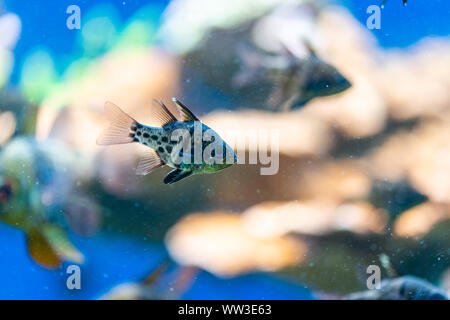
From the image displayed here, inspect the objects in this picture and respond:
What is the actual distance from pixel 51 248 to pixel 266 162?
3.75ft

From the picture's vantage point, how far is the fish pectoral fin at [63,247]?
2.38 meters

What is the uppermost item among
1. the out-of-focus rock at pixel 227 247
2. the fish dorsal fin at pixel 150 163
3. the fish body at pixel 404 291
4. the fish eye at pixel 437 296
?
the fish dorsal fin at pixel 150 163

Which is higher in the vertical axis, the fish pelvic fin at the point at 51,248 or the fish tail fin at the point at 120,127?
the fish tail fin at the point at 120,127

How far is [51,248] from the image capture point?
7.87 feet

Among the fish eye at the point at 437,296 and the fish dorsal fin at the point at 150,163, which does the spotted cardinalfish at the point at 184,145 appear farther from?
the fish eye at the point at 437,296

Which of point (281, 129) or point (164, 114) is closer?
point (164, 114)

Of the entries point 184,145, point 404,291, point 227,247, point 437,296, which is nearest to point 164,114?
point 184,145

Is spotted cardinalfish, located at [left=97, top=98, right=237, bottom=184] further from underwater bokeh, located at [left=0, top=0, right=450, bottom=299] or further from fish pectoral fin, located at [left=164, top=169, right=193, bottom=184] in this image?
underwater bokeh, located at [left=0, top=0, right=450, bottom=299]

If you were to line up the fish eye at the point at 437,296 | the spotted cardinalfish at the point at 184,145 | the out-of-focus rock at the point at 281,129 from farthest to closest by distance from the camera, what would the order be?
the out-of-focus rock at the point at 281,129 → the fish eye at the point at 437,296 → the spotted cardinalfish at the point at 184,145

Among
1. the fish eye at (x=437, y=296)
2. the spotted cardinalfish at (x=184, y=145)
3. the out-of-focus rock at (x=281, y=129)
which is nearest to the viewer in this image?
the spotted cardinalfish at (x=184, y=145)

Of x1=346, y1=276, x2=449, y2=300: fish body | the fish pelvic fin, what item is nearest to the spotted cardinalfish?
the fish pelvic fin

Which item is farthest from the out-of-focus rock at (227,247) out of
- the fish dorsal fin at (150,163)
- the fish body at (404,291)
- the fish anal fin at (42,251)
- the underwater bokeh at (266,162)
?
the fish anal fin at (42,251)

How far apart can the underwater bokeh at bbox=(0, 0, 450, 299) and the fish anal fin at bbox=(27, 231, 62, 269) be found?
0.01m

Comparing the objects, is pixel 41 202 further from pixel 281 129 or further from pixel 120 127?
pixel 281 129
